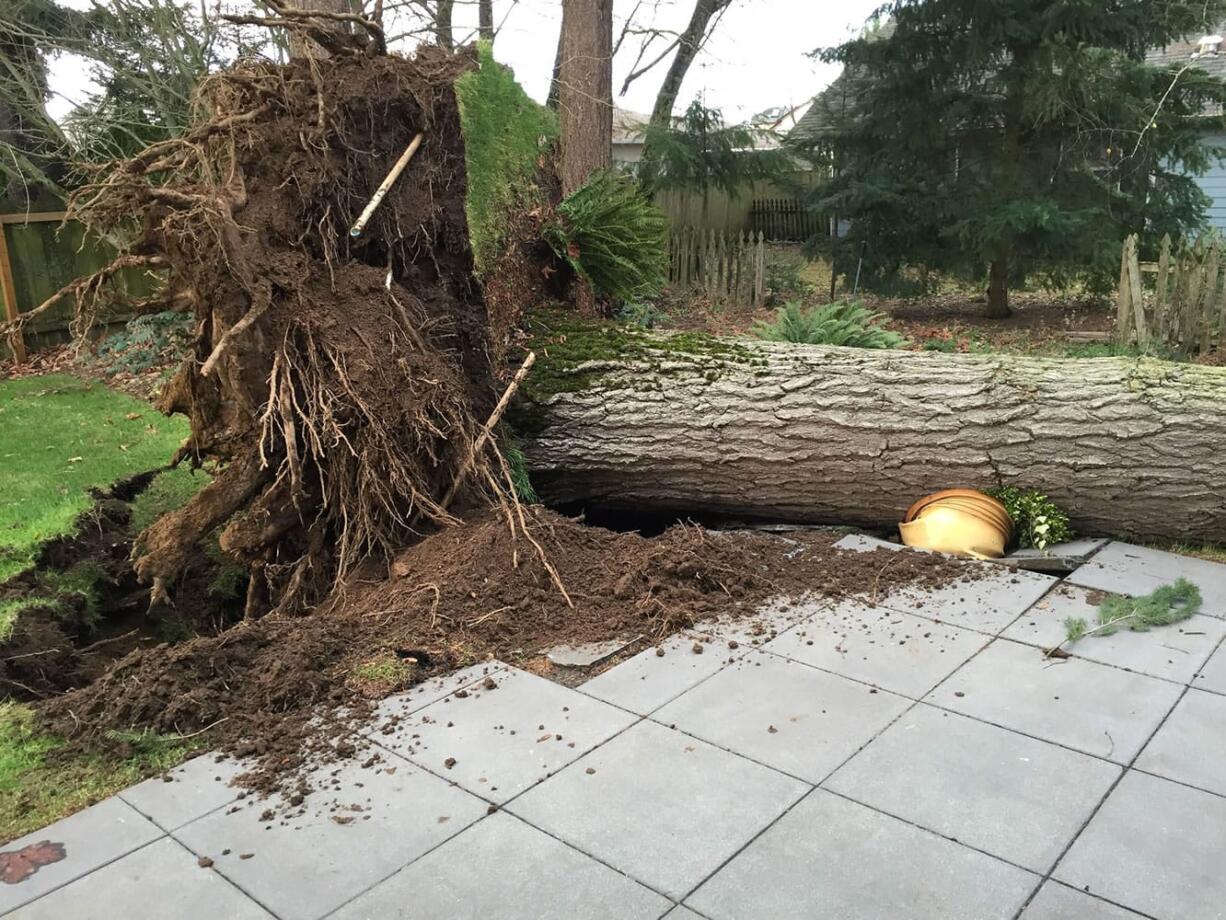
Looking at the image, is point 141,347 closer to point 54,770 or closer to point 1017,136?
point 54,770

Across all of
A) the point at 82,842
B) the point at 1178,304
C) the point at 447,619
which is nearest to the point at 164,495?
the point at 447,619

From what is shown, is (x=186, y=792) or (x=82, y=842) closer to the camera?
(x=82, y=842)

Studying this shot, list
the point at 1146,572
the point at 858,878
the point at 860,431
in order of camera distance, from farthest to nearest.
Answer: the point at 860,431, the point at 1146,572, the point at 858,878

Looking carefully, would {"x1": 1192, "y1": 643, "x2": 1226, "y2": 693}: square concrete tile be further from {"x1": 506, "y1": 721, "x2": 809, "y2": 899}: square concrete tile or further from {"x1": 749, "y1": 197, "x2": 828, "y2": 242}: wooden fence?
{"x1": 749, "y1": 197, "x2": 828, "y2": 242}: wooden fence

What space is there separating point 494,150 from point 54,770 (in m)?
4.07

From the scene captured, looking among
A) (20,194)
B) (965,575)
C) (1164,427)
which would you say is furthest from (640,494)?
(20,194)

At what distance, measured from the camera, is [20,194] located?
438 inches

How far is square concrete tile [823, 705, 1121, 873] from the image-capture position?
2525 millimetres

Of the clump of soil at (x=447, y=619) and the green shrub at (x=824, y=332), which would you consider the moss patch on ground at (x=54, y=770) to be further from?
the green shrub at (x=824, y=332)

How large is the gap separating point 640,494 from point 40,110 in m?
8.79

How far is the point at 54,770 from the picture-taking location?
9.51ft

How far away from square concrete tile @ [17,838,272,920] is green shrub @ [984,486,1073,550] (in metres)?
4.15

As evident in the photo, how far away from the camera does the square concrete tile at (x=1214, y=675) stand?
3355mm

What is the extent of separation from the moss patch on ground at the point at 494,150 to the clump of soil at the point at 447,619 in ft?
6.13
